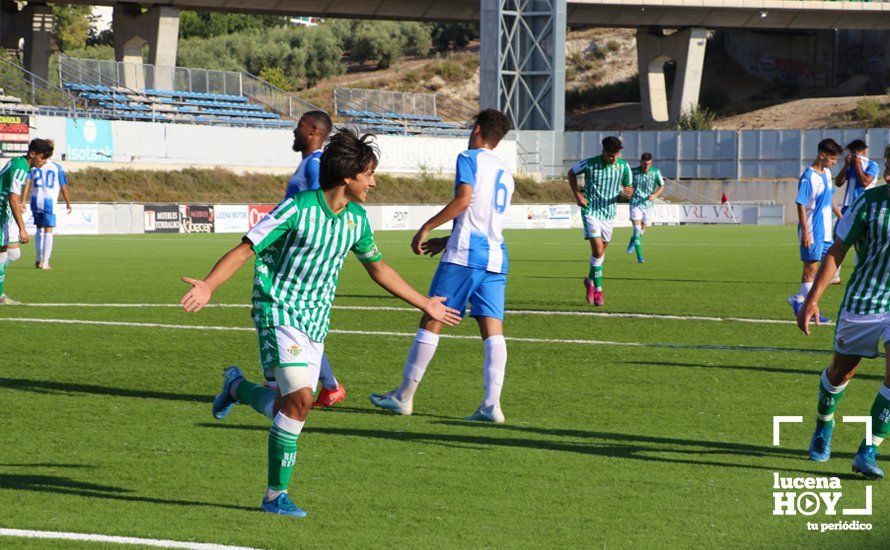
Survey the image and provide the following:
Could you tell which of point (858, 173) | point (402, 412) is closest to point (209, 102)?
point (858, 173)

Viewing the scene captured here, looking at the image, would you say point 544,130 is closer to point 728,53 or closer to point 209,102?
point 209,102

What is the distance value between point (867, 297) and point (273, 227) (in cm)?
308

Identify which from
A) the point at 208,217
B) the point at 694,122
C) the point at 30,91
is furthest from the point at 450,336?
the point at 694,122

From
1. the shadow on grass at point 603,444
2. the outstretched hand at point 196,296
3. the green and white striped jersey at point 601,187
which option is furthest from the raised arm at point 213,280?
the green and white striped jersey at point 601,187

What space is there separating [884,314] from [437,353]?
5.68m

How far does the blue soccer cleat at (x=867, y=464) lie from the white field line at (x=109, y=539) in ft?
10.7

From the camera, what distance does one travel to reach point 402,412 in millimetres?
8523

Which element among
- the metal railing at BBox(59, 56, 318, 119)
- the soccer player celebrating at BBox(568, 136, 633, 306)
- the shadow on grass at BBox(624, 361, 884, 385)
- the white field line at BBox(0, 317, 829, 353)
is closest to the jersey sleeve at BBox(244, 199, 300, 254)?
the shadow on grass at BBox(624, 361, 884, 385)

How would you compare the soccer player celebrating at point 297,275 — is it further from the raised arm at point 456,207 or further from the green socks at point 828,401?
the green socks at point 828,401

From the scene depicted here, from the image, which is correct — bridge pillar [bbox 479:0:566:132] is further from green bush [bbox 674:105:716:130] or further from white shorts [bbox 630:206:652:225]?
white shorts [bbox 630:206:652:225]

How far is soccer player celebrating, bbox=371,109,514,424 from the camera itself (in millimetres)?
8375

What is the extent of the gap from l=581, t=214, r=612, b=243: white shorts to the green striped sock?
38.0ft

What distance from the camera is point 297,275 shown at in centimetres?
592

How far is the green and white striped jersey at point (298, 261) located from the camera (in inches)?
230
